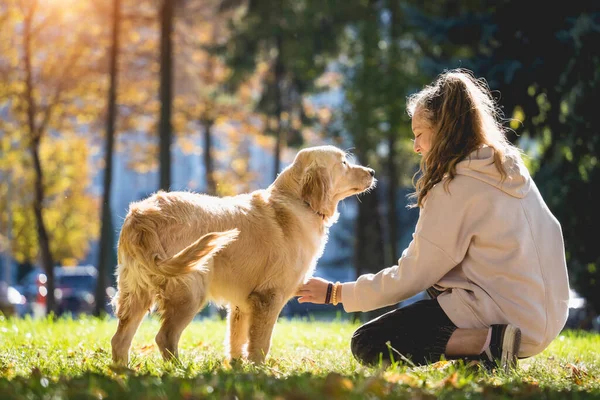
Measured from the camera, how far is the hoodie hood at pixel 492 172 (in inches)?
182

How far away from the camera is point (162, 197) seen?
17.0 feet

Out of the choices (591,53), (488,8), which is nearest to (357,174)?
(591,53)

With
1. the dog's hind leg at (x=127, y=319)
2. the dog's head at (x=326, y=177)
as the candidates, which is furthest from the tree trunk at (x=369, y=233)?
the dog's hind leg at (x=127, y=319)

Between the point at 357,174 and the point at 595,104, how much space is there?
20.7 ft

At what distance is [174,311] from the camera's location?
4992mm

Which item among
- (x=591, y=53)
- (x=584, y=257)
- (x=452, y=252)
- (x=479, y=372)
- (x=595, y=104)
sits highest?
(x=591, y=53)

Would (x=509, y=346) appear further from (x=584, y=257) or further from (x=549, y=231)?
(x=584, y=257)

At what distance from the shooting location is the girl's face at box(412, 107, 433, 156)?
16.4 ft

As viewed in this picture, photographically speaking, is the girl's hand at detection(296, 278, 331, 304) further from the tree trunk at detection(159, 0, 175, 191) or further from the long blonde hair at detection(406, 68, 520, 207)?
the tree trunk at detection(159, 0, 175, 191)

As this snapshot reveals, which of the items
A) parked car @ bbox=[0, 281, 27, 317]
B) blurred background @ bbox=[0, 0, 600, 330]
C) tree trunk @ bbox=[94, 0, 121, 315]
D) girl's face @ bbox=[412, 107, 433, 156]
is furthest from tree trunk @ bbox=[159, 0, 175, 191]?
girl's face @ bbox=[412, 107, 433, 156]

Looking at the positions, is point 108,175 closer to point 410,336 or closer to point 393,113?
point 393,113

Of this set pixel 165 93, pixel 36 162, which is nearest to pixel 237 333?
pixel 165 93

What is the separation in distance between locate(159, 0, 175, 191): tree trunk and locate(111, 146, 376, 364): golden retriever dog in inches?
408

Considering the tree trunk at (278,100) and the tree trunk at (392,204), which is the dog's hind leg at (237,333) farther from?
the tree trunk at (278,100)
